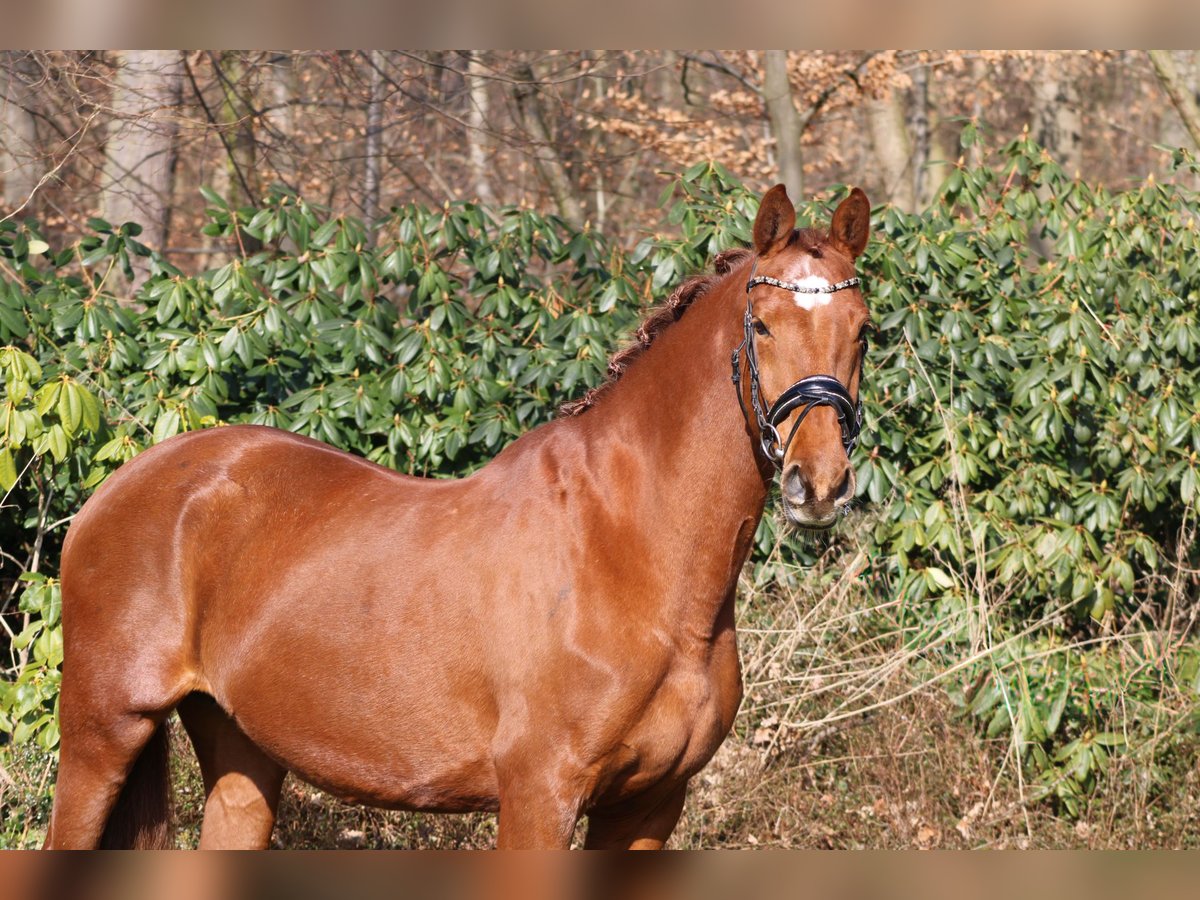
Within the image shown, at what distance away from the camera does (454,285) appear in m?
5.93

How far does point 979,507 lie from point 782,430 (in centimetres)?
347

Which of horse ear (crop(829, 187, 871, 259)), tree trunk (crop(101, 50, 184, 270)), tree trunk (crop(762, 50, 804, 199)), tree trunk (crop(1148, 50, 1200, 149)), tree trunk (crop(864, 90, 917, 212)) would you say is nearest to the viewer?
horse ear (crop(829, 187, 871, 259))

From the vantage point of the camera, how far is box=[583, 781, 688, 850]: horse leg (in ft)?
11.0

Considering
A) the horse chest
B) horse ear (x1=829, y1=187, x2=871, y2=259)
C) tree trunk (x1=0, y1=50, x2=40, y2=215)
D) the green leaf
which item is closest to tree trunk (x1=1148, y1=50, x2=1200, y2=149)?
horse ear (x1=829, y1=187, x2=871, y2=259)

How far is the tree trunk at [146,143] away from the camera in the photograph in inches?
285

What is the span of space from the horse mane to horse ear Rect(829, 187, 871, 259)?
0.86ft

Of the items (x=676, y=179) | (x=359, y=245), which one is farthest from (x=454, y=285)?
(x=676, y=179)

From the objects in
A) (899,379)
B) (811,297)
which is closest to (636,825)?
(811,297)

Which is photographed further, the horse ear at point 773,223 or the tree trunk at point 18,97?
the tree trunk at point 18,97

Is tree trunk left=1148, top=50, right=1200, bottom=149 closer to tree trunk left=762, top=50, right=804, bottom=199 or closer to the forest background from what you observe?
the forest background

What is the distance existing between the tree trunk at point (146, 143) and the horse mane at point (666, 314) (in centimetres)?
439

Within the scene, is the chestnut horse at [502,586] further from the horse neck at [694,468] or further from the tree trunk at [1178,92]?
the tree trunk at [1178,92]

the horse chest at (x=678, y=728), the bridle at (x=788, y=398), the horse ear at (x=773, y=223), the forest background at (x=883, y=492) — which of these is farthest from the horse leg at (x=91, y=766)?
the horse ear at (x=773, y=223)
